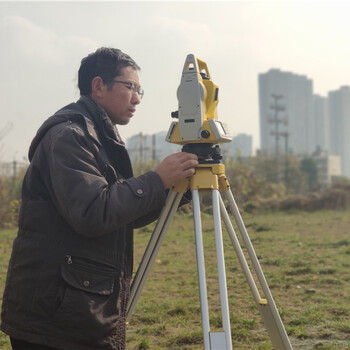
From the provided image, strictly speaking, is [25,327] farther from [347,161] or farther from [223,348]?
[347,161]

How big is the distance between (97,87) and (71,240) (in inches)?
28.1

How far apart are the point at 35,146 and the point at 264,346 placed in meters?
2.31

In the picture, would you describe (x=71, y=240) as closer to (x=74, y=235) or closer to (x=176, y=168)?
(x=74, y=235)

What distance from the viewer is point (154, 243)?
2.49 meters

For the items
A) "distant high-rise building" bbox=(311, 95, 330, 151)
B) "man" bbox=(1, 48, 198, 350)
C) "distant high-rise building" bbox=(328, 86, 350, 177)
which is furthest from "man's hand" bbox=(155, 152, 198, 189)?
"distant high-rise building" bbox=(328, 86, 350, 177)

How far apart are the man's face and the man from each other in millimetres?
119

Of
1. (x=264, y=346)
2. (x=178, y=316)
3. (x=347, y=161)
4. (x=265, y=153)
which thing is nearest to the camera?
(x=264, y=346)

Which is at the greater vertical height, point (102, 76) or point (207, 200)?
point (102, 76)

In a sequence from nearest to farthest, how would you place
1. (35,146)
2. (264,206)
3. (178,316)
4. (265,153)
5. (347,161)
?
(35,146) < (178,316) < (264,206) < (265,153) < (347,161)

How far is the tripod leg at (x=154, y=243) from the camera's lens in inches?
95.7

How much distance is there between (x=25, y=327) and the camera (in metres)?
2.01

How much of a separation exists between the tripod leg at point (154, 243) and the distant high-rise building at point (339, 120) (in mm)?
93568

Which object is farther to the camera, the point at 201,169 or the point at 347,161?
the point at 347,161

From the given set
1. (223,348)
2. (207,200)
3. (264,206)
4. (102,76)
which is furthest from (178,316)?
(264,206)
